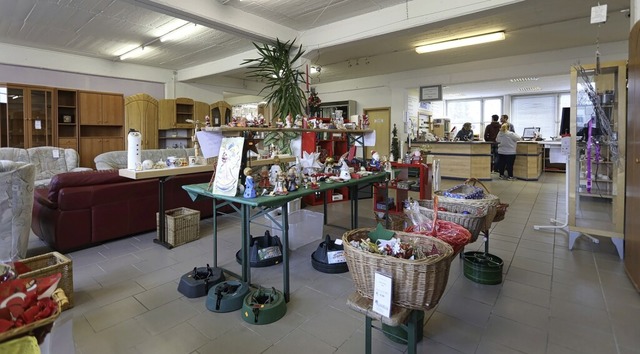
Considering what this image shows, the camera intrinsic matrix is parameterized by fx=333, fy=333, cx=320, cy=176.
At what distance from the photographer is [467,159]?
317 inches

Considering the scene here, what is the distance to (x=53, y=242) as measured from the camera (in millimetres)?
3213

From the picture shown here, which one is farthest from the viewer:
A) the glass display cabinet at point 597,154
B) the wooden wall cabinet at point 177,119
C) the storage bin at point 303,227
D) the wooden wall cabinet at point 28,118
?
the wooden wall cabinet at point 177,119

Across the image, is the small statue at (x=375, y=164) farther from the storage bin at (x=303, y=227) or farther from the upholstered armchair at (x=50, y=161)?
the upholstered armchair at (x=50, y=161)

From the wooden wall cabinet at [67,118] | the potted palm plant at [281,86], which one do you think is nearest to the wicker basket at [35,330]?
the potted palm plant at [281,86]

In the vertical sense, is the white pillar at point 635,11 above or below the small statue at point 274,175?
above

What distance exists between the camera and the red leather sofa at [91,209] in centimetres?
319

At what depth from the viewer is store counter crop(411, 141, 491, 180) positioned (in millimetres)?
8008

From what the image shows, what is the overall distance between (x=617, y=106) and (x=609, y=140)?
1.06 feet

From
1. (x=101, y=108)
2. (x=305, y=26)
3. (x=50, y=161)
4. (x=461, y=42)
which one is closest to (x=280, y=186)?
(x=305, y=26)

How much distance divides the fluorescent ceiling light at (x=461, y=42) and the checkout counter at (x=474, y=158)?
2237mm

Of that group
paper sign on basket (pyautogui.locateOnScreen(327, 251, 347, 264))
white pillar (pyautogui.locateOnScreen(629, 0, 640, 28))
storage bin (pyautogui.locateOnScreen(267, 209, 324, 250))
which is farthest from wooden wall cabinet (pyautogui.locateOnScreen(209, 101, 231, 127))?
white pillar (pyautogui.locateOnScreen(629, 0, 640, 28))

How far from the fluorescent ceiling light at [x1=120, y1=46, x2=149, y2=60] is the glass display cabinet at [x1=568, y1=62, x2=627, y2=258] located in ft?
24.0

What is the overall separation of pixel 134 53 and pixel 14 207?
574 centimetres

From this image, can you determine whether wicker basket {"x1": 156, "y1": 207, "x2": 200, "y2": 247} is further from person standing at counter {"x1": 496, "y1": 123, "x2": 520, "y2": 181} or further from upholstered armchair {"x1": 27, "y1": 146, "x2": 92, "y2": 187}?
person standing at counter {"x1": 496, "y1": 123, "x2": 520, "y2": 181}
